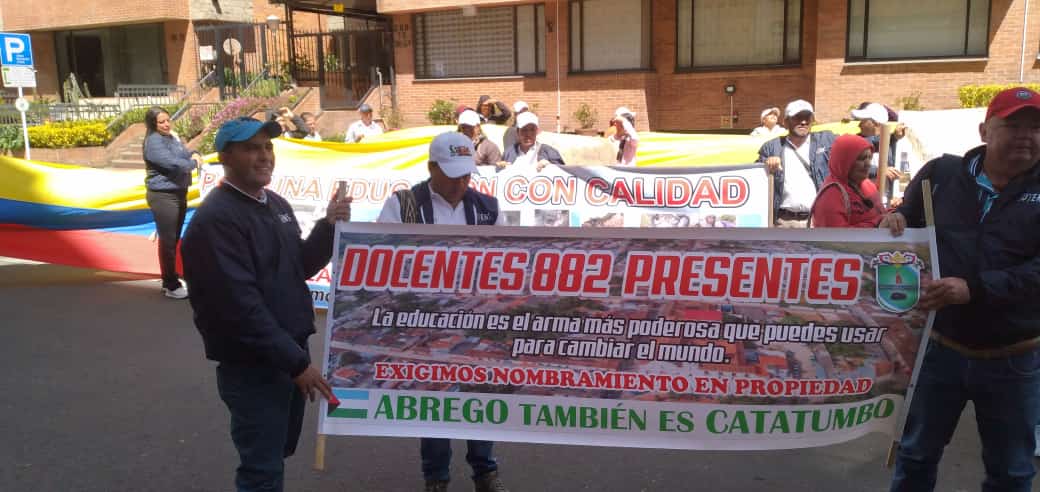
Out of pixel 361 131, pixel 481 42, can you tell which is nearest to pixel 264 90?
pixel 481 42

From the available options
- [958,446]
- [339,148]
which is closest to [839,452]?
[958,446]

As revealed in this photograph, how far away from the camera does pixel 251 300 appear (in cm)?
274

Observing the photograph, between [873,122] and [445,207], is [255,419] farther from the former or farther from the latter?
[873,122]

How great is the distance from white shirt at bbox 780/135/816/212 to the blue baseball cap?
452 cm

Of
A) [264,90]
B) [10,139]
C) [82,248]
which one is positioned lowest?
[82,248]

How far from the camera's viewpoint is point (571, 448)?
14.7ft

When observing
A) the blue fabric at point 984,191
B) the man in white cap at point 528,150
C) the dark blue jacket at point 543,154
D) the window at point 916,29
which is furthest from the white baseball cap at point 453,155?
the window at point 916,29

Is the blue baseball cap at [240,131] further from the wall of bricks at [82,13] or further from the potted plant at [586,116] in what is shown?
the wall of bricks at [82,13]

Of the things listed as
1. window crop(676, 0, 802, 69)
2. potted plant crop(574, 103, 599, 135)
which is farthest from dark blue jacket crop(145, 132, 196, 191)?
window crop(676, 0, 802, 69)

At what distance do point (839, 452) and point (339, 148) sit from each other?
5530 millimetres

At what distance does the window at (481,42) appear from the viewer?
2019 centimetres

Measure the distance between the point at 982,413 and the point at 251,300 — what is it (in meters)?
2.64

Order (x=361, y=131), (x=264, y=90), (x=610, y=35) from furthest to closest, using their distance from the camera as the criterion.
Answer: (x=264, y=90)
(x=610, y=35)
(x=361, y=131)

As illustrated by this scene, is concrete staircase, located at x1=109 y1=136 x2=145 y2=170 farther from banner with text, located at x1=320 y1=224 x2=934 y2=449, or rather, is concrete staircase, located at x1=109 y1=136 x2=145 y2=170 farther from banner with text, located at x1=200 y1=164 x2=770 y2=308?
banner with text, located at x1=320 y1=224 x2=934 y2=449
